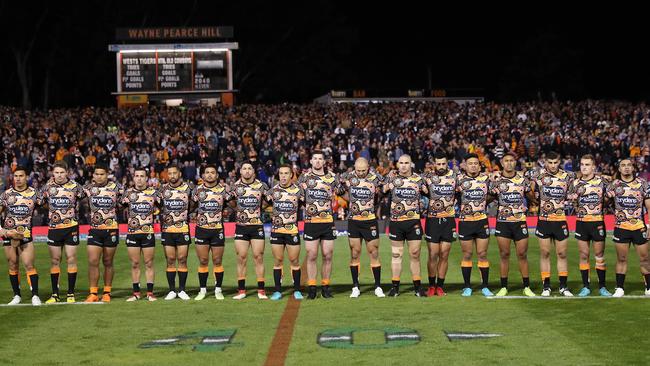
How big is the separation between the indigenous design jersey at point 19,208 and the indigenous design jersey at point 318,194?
14.2 feet

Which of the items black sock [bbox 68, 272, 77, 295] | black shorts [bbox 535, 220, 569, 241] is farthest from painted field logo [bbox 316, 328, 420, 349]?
black sock [bbox 68, 272, 77, 295]

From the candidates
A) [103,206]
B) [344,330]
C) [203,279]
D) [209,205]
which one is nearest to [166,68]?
[103,206]

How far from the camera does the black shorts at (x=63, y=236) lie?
15.4 m

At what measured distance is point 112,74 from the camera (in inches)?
2936

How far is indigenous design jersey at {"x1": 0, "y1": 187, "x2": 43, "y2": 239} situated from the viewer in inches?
604

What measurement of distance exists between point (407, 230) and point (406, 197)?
0.52 meters

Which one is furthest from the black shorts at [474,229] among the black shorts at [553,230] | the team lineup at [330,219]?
the black shorts at [553,230]

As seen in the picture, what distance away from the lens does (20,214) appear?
605 inches

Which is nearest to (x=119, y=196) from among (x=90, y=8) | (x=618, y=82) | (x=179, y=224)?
(x=179, y=224)

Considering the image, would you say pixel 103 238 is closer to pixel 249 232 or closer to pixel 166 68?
pixel 249 232

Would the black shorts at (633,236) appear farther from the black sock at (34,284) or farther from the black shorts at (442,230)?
the black sock at (34,284)

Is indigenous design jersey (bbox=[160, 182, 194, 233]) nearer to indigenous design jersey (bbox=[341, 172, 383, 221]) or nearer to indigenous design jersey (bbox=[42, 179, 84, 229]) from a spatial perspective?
indigenous design jersey (bbox=[42, 179, 84, 229])

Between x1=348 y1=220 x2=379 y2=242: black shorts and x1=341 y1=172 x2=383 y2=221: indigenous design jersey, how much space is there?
0.23 feet

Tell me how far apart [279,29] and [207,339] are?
6823 centimetres
